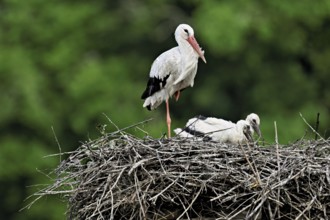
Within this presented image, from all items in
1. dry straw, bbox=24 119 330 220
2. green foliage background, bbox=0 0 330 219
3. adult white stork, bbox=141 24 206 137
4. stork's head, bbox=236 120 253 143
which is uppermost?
green foliage background, bbox=0 0 330 219

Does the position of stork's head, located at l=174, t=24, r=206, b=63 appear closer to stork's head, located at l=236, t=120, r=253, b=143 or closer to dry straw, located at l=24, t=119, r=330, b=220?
stork's head, located at l=236, t=120, r=253, b=143

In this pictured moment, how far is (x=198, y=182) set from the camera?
10.8 meters

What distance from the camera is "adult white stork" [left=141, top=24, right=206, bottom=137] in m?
13.7

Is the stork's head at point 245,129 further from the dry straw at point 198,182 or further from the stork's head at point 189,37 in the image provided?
the dry straw at point 198,182

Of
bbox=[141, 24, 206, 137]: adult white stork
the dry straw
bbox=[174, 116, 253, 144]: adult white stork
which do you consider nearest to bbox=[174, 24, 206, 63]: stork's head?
bbox=[141, 24, 206, 137]: adult white stork

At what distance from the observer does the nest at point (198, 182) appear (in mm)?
10633

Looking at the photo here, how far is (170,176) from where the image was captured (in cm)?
1086

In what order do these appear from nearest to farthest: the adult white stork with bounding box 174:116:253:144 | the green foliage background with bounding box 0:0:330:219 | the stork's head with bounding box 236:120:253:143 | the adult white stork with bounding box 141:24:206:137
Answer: the adult white stork with bounding box 174:116:253:144 → the stork's head with bounding box 236:120:253:143 → the adult white stork with bounding box 141:24:206:137 → the green foliage background with bounding box 0:0:330:219

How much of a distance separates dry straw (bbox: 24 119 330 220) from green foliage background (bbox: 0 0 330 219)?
13.3m

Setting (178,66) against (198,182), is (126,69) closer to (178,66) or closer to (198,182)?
(178,66)

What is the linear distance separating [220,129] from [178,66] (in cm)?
119

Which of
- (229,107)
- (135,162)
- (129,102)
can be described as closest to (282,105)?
(229,107)

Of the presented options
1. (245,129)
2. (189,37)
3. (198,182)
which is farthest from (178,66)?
(198,182)

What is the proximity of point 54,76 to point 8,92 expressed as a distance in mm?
1554
